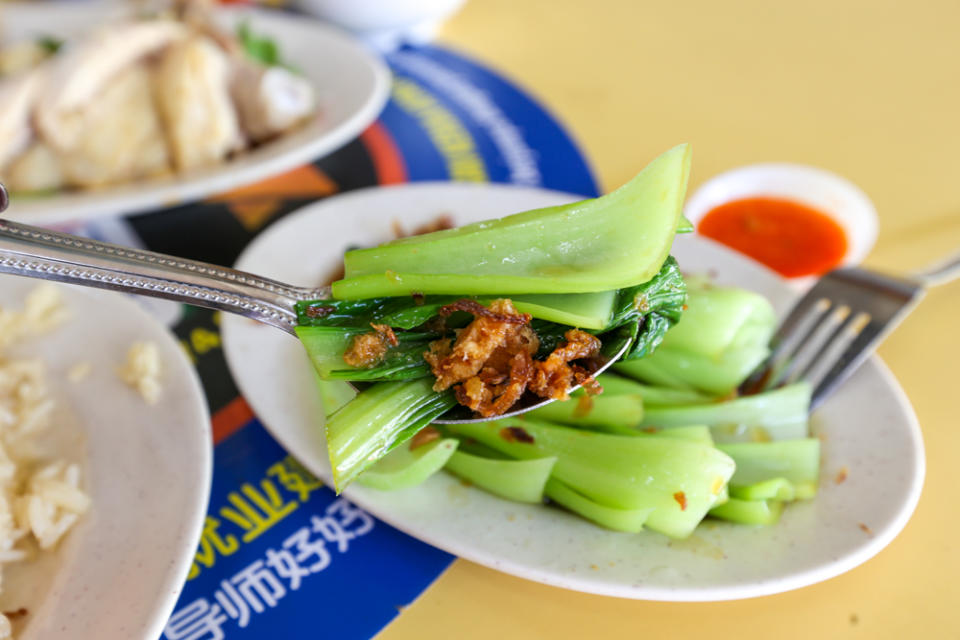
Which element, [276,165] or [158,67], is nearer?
[276,165]

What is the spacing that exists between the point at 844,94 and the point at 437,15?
1660mm

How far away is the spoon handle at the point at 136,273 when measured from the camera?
3.21 feet

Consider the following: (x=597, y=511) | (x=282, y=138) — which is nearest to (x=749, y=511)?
(x=597, y=511)

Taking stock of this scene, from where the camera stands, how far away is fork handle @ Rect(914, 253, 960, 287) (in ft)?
5.27

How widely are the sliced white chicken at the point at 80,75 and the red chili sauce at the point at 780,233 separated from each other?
1820 millimetres

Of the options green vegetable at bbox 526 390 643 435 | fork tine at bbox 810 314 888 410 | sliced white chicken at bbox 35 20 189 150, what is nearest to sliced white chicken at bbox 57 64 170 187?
sliced white chicken at bbox 35 20 189 150

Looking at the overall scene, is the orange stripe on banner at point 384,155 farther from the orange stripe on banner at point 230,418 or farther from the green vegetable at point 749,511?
the green vegetable at point 749,511

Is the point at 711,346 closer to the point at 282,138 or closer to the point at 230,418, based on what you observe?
the point at 230,418

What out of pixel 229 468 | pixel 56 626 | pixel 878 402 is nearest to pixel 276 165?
pixel 229 468

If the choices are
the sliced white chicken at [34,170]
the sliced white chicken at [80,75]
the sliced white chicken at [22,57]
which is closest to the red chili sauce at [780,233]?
the sliced white chicken at [80,75]

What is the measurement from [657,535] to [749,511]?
6.8 inches

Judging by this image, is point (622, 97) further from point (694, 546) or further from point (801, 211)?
point (694, 546)

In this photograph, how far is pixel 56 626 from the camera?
1030 millimetres

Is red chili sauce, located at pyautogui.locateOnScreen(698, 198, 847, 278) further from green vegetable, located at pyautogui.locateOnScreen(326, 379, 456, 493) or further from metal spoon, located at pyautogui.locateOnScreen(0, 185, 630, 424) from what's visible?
green vegetable, located at pyautogui.locateOnScreen(326, 379, 456, 493)
